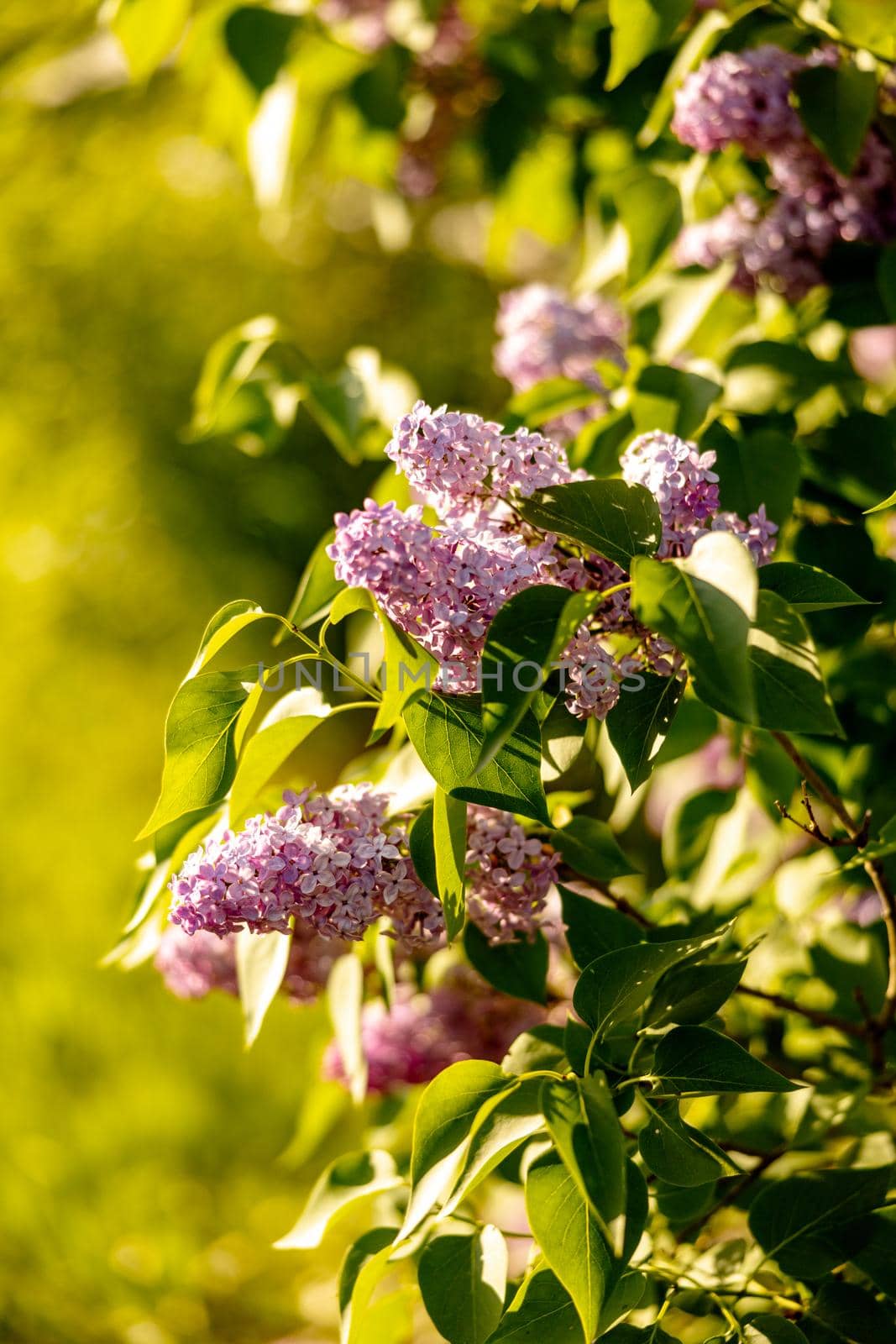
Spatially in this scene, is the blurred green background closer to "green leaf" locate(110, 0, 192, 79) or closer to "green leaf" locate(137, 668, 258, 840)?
"green leaf" locate(110, 0, 192, 79)

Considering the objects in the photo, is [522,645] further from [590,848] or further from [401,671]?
[590,848]

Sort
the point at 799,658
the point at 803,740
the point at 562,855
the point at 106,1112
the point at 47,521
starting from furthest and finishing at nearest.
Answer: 1. the point at 47,521
2. the point at 106,1112
3. the point at 803,740
4. the point at 562,855
5. the point at 799,658

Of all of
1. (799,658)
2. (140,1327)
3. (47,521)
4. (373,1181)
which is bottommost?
(140,1327)

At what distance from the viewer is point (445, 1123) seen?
16.8 inches

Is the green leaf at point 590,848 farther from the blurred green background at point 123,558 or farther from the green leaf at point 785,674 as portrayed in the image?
the blurred green background at point 123,558

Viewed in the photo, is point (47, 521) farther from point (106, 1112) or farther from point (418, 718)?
point (418, 718)

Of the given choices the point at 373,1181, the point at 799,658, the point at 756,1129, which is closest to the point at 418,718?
the point at 799,658

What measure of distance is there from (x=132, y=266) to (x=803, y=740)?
162 centimetres

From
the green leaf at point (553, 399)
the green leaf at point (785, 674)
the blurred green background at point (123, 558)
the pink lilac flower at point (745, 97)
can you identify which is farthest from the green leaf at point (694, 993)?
the blurred green background at point (123, 558)

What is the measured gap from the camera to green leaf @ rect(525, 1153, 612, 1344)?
38 cm

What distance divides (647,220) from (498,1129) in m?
0.53

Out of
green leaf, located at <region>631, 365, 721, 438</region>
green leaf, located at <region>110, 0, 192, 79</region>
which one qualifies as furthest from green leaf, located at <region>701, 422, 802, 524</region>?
green leaf, located at <region>110, 0, 192, 79</region>

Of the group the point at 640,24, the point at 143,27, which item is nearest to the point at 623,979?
the point at 640,24

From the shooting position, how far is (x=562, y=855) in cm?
56
